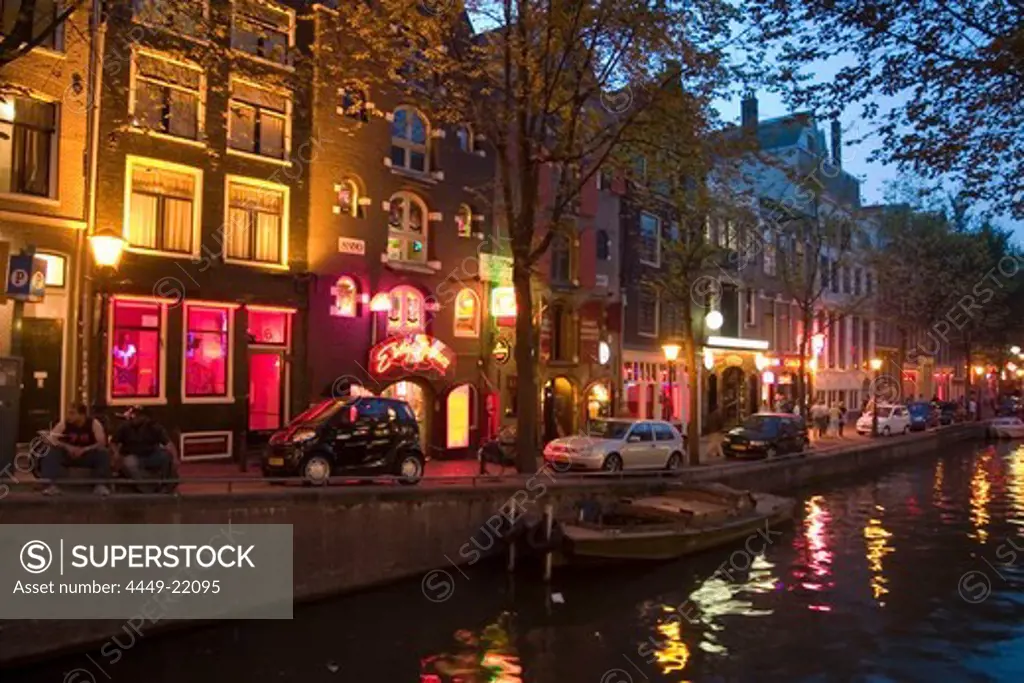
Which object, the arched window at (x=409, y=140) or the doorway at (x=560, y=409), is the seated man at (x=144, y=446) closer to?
the arched window at (x=409, y=140)

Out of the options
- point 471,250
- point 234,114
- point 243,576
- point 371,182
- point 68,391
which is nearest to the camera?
point 243,576

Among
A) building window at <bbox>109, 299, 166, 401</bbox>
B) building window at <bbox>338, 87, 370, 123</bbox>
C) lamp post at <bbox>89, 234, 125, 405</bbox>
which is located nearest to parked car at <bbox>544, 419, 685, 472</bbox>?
building window at <bbox>109, 299, 166, 401</bbox>

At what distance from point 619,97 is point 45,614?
16.1 m

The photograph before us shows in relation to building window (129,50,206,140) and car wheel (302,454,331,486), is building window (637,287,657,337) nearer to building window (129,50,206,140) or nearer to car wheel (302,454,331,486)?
building window (129,50,206,140)

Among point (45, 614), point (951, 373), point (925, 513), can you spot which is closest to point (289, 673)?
point (45, 614)

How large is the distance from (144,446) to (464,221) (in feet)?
51.7

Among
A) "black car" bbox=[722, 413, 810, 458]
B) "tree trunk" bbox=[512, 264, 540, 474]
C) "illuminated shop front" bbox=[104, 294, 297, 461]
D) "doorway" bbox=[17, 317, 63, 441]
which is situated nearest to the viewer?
"doorway" bbox=[17, 317, 63, 441]

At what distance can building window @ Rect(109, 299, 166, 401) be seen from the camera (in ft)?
65.9

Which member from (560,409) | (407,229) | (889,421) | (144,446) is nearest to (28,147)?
(144,446)

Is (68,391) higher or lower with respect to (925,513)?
higher

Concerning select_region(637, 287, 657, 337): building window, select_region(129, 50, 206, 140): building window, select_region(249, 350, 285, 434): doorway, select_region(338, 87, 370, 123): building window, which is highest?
select_region(338, 87, 370, 123): building window

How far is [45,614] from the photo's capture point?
11.6 metres

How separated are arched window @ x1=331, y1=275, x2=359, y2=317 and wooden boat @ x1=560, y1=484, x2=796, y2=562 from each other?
374 inches

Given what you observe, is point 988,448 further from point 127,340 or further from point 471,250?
point 127,340
